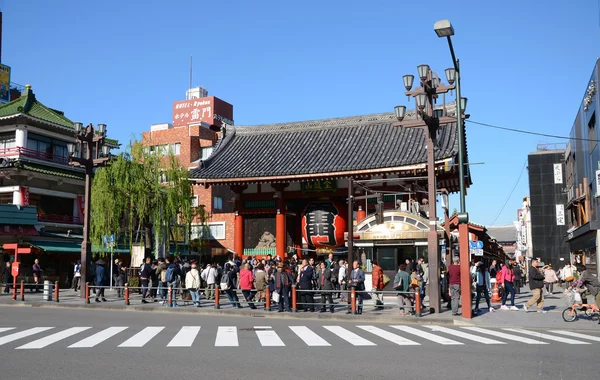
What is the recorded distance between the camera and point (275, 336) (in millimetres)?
12328

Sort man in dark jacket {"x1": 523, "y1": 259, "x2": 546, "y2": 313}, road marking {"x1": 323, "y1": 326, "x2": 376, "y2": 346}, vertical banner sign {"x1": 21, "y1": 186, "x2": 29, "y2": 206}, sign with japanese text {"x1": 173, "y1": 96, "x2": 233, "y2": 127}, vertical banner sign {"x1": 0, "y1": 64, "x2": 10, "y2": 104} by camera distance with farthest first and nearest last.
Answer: sign with japanese text {"x1": 173, "y1": 96, "x2": 233, "y2": 127}, vertical banner sign {"x1": 0, "y1": 64, "x2": 10, "y2": 104}, vertical banner sign {"x1": 21, "y1": 186, "x2": 29, "y2": 206}, man in dark jacket {"x1": 523, "y1": 259, "x2": 546, "y2": 313}, road marking {"x1": 323, "y1": 326, "x2": 376, "y2": 346}

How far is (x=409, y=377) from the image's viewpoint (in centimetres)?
785

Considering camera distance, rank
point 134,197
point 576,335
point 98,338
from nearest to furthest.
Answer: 1. point 98,338
2. point 576,335
3. point 134,197

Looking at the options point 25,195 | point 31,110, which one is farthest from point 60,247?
point 31,110

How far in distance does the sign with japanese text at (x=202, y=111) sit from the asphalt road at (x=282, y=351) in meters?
53.9

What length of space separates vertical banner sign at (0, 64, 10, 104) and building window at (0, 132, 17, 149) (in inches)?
660

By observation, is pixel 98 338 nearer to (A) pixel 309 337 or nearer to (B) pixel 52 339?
(B) pixel 52 339

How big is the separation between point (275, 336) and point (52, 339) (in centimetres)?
475

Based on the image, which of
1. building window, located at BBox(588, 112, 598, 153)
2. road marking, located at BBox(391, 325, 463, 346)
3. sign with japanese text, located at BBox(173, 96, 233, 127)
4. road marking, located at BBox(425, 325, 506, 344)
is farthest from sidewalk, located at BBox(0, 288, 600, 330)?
sign with japanese text, located at BBox(173, 96, 233, 127)

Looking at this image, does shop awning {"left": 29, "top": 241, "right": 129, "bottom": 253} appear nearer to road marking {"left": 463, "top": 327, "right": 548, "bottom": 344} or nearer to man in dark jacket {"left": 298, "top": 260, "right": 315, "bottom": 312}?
man in dark jacket {"left": 298, "top": 260, "right": 315, "bottom": 312}

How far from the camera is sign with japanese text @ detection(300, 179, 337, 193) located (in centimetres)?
2769

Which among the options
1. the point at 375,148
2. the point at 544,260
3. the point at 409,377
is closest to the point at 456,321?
the point at 409,377

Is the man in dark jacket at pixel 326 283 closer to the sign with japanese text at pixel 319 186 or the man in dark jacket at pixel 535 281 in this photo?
the man in dark jacket at pixel 535 281

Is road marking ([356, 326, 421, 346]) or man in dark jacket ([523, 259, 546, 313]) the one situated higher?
man in dark jacket ([523, 259, 546, 313])
